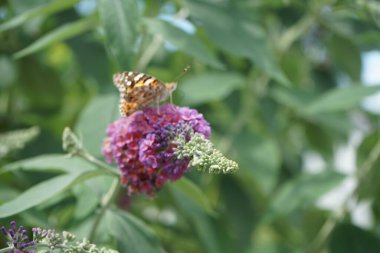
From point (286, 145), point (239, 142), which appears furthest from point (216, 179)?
point (286, 145)

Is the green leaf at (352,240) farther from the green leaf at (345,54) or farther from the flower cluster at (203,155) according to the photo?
the flower cluster at (203,155)

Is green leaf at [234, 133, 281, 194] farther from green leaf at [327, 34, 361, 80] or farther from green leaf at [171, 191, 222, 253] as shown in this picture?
green leaf at [327, 34, 361, 80]

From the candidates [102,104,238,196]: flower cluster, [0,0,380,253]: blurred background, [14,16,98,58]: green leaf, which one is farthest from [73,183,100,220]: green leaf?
[14,16,98,58]: green leaf

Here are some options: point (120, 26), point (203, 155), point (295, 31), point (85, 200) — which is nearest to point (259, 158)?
point (295, 31)

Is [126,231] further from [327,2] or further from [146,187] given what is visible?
[327,2]

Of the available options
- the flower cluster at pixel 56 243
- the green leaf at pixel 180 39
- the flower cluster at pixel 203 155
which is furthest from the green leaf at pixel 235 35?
the flower cluster at pixel 56 243

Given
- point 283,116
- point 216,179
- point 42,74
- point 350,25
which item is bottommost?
point 216,179
